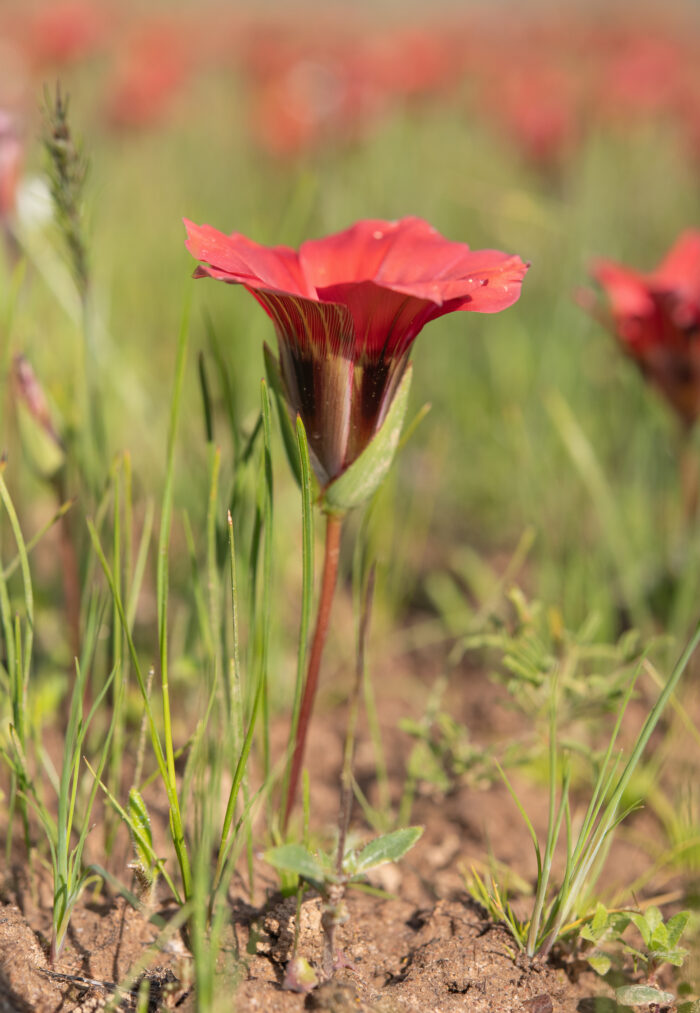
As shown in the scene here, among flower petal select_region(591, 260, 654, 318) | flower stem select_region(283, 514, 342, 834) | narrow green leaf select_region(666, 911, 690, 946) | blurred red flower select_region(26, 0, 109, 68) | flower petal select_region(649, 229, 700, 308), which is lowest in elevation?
narrow green leaf select_region(666, 911, 690, 946)

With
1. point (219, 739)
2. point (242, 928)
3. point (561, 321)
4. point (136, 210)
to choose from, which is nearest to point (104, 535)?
point (219, 739)

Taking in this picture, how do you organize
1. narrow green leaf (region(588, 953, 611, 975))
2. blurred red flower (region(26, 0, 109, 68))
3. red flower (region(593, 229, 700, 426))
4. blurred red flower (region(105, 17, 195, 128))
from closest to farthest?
narrow green leaf (region(588, 953, 611, 975)) < red flower (region(593, 229, 700, 426)) < blurred red flower (region(105, 17, 195, 128)) < blurred red flower (region(26, 0, 109, 68))

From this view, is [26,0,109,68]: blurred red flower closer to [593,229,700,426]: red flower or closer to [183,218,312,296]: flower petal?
[593,229,700,426]: red flower

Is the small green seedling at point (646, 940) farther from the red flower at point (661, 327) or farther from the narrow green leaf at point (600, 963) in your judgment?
the red flower at point (661, 327)

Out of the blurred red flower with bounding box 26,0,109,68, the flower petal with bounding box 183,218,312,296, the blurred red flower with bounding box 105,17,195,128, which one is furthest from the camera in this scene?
the blurred red flower with bounding box 26,0,109,68

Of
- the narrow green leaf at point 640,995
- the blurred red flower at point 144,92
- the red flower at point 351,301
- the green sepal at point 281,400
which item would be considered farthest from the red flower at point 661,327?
the blurred red flower at point 144,92

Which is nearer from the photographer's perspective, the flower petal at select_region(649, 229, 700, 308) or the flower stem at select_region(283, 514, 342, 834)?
the flower stem at select_region(283, 514, 342, 834)

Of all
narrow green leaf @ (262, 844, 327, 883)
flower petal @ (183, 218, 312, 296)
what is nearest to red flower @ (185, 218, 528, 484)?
flower petal @ (183, 218, 312, 296)
